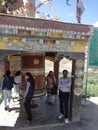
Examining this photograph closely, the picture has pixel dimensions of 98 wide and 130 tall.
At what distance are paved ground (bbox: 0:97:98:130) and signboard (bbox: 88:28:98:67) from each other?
2054 millimetres

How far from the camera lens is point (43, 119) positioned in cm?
783

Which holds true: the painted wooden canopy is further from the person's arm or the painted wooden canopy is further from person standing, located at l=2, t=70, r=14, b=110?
person standing, located at l=2, t=70, r=14, b=110

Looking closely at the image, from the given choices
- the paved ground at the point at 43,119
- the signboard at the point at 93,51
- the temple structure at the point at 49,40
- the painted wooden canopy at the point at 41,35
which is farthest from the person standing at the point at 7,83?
the signboard at the point at 93,51

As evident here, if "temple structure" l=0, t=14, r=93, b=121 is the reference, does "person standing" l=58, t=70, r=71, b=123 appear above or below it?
below

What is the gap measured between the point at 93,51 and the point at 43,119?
393 cm

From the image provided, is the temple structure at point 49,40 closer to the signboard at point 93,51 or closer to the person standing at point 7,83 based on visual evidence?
the person standing at point 7,83

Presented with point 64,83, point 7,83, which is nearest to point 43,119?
point 64,83

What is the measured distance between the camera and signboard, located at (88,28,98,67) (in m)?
9.71

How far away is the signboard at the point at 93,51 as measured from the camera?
9711 millimetres

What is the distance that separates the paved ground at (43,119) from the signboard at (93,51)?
2.05 meters

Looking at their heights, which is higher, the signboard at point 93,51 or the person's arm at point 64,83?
the signboard at point 93,51

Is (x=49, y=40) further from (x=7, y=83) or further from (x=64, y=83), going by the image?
(x=7, y=83)

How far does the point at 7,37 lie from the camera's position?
6402 millimetres

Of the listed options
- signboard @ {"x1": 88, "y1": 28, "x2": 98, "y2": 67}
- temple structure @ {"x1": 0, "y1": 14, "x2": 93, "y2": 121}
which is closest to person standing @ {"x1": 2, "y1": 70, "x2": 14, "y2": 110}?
temple structure @ {"x1": 0, "y1": 14, "x2": 93, "y2": 121}
